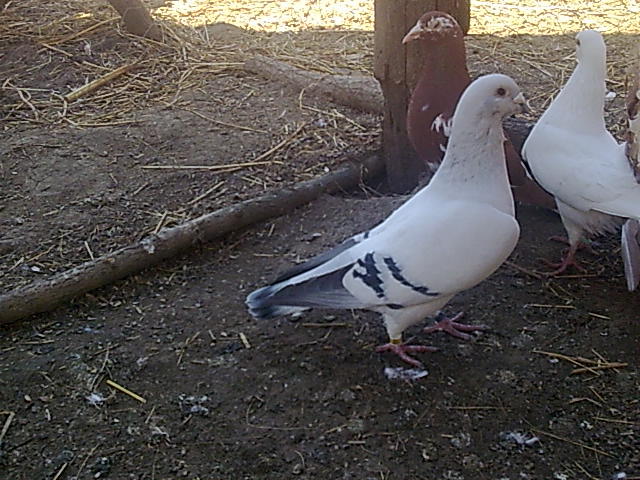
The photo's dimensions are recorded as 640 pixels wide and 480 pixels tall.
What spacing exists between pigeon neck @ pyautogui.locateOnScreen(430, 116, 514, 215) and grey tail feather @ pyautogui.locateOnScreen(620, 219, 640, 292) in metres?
0.83

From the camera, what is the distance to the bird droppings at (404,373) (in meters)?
2.73

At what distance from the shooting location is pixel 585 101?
3.36 m

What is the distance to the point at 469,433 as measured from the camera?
250 centimetres

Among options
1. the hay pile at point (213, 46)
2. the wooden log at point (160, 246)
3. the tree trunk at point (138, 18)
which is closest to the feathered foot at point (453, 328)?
the wooden log at point (160, 246)

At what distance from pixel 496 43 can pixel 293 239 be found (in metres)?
3.21

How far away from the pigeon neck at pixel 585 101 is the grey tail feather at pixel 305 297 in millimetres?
1368

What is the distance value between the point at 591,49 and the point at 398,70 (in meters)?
1.01

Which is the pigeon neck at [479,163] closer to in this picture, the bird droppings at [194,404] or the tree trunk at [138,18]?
the bird droppings at [194,404]

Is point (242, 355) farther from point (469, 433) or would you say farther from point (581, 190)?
point (581, 190)

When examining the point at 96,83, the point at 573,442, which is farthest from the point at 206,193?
the point at 573,442

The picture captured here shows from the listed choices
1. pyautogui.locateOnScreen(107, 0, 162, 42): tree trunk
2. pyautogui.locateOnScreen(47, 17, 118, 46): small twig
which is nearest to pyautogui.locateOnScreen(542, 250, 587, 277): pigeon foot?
pyautogui.locateOnScreen(107, 0, 162, 42): tree trunk

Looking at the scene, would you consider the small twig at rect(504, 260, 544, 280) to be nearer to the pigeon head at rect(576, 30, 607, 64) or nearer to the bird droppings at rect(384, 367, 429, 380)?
the bird droppings at rect(384, 367, 429, 380)

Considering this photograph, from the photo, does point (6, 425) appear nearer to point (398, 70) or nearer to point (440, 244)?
point (440, 244)

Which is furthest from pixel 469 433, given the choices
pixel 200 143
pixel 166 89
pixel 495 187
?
pixel 166 89
